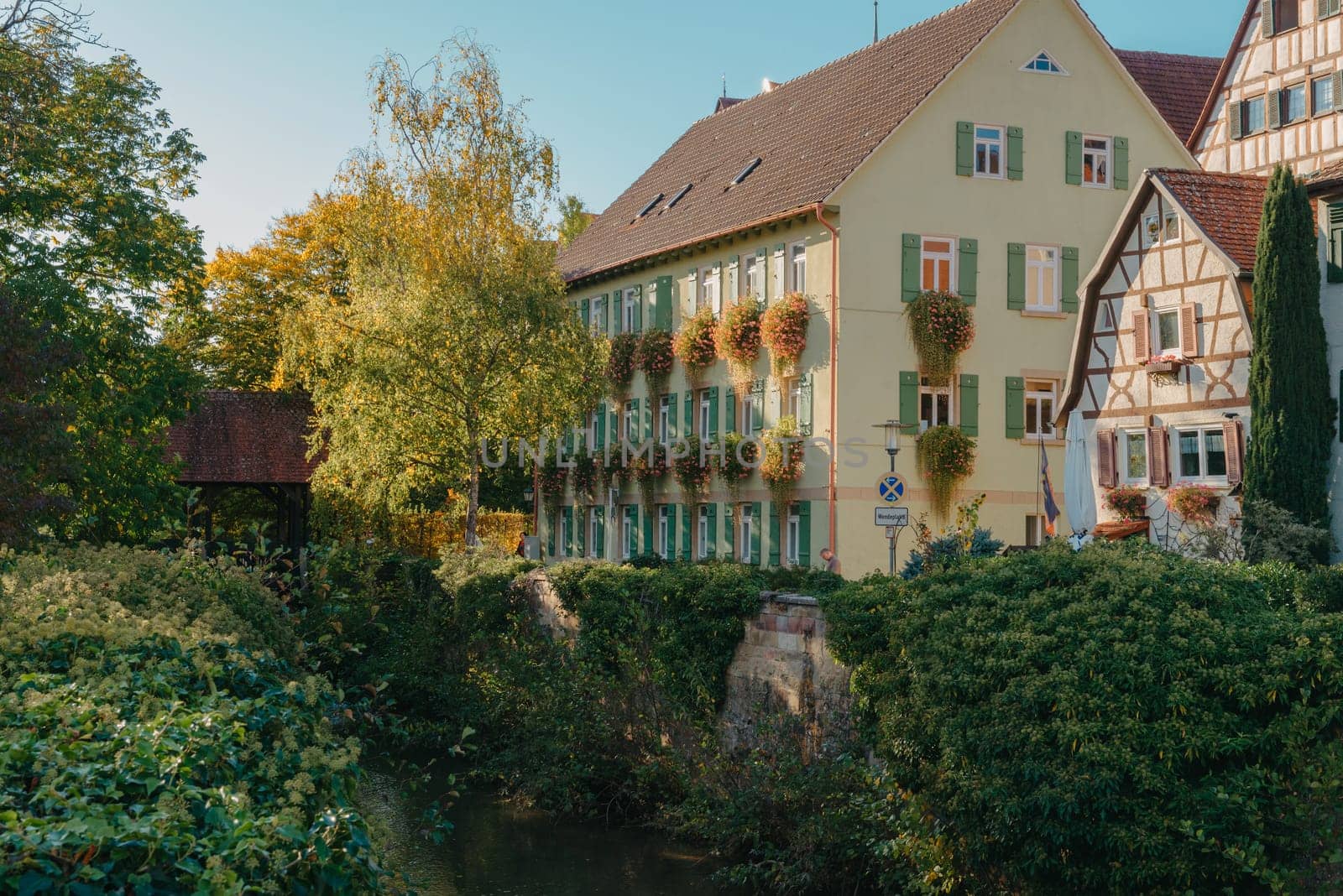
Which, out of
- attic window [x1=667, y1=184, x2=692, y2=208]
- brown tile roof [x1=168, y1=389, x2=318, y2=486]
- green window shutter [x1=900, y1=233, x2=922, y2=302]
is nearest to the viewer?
green window shutter [x1=900, y1=233, x2=922, y2=302]

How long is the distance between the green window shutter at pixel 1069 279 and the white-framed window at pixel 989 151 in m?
2.10

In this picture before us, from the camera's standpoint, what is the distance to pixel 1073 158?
31297mm

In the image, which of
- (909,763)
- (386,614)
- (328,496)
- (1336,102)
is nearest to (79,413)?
(386,614)

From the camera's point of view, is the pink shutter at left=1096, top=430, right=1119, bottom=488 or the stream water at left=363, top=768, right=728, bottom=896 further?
the pink shutter at left=1096, top=430, right=1119, bottom=488

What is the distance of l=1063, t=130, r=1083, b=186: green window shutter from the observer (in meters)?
31.2

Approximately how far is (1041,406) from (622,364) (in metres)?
10.7

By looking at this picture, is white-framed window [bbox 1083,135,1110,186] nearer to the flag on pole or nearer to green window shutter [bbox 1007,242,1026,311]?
green window shutter [bbox 1007,242,1026,311]

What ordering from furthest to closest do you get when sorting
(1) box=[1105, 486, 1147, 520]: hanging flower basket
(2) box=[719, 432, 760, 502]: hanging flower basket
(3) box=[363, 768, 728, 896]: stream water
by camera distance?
1. (2) box=[719, 432, 760, 502]: hanging flower basket
2. (1) box=[1105, 486, 1147, 520]: hanging flower basket
3. (3) box=[363, 768, 728, 896]: stream water

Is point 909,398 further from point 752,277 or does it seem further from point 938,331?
point 752,277

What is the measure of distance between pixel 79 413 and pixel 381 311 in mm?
8263

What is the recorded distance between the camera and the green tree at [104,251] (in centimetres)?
2214

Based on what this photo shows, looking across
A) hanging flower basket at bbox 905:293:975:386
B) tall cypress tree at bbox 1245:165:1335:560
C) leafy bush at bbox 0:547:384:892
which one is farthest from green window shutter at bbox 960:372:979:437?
leafy bush at bbox 0:547:384:892

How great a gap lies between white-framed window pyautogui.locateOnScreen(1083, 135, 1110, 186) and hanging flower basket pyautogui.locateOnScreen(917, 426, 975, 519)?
615 cm

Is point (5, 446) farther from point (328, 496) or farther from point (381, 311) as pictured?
point (328, 496)
